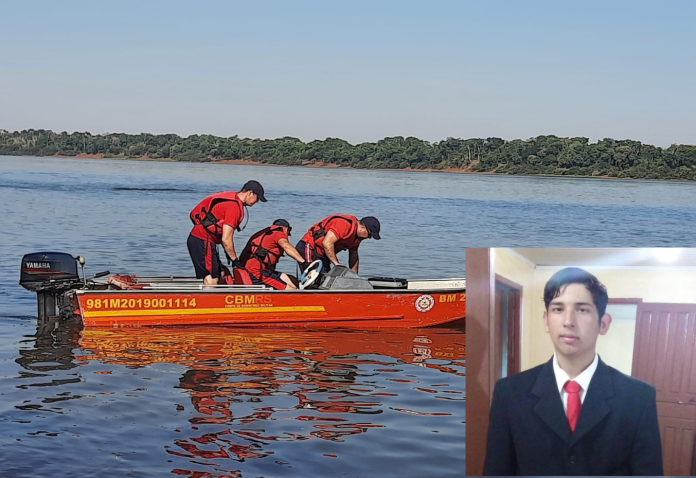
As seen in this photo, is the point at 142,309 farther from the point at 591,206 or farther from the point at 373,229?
the point at 591,206

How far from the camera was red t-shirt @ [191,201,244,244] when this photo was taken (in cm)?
1145

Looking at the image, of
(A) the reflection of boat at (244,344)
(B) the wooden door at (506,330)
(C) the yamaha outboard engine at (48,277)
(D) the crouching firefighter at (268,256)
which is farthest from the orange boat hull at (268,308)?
(B) the wooden door at (506,330)

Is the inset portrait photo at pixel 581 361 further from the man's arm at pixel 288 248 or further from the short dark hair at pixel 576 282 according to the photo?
the man's arm at pixel 288 248

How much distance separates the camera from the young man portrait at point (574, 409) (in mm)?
3846

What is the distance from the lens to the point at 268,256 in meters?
11.8

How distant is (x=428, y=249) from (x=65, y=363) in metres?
16.6


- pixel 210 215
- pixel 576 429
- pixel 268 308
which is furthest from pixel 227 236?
pixel 576 429

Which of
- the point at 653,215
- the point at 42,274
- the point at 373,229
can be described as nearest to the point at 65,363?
the point at 42,274

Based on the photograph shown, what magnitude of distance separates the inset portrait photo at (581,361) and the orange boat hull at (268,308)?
25.3 feet

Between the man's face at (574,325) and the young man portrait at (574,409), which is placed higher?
the man's face at (574,325)

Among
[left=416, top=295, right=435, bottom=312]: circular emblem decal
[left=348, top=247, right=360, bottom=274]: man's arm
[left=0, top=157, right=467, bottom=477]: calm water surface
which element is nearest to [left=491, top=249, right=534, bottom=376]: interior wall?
[left=0, top=157, right=467, bottom=477]: calm water surface

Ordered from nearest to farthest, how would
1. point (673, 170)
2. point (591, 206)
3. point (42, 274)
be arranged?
point (42, 274) → point (591, 206) → point (673, 170)

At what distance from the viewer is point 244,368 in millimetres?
9570

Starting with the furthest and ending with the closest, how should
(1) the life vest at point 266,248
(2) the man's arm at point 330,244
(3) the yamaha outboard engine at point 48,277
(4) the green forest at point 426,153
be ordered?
(4) the green forest at point 426,153
(2) the man's arm at point 330,244
(1) the life vest at point 266,248
(3) the yamaha outboard engine at point 48,277
